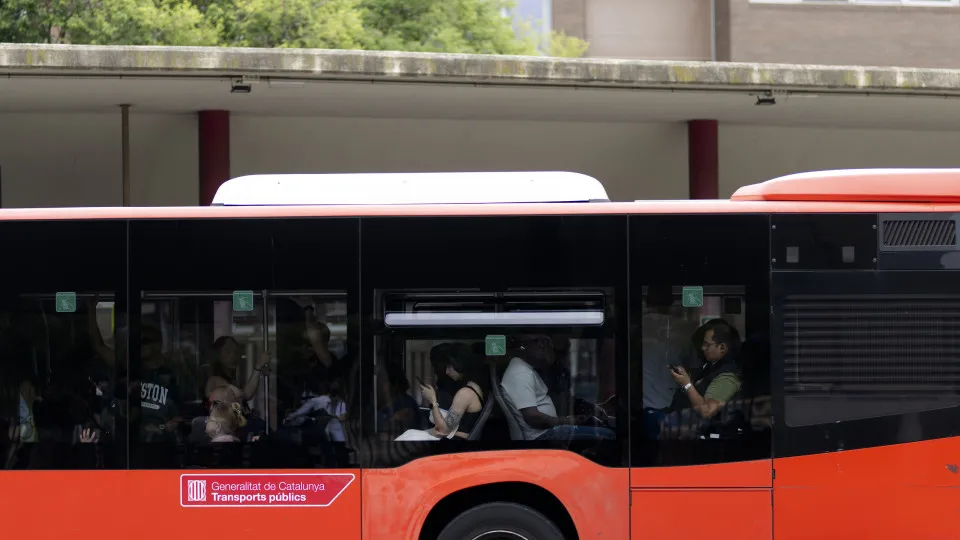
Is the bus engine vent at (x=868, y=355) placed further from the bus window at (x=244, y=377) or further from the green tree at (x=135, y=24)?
the green tree at (x=135, y=24)

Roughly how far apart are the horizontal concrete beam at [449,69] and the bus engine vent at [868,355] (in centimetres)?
597

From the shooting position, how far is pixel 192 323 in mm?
6578

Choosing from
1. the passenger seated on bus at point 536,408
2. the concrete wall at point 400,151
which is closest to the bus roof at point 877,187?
the passenger seated on bus at point 536,408

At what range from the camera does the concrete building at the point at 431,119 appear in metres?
11.7

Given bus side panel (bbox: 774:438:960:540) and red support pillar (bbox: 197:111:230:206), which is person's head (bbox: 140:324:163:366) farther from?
red support pillar (bbox: 197:111:230:206)

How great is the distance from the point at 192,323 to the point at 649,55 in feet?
89.2

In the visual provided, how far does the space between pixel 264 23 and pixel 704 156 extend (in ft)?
46.1

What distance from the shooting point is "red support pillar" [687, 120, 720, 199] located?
49.0ft

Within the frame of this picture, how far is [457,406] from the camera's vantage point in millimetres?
6508

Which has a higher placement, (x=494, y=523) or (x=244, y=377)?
(x=244, y=377)

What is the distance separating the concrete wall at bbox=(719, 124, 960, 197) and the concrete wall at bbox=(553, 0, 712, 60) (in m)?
16.2

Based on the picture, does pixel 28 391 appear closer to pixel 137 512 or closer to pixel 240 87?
pixel 137 512

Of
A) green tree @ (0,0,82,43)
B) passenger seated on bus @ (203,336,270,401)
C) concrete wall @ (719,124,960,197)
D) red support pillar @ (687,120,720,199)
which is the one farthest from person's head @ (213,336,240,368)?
green tree @ (0,0,82,43)

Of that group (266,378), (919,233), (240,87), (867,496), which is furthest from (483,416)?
(240,87)
